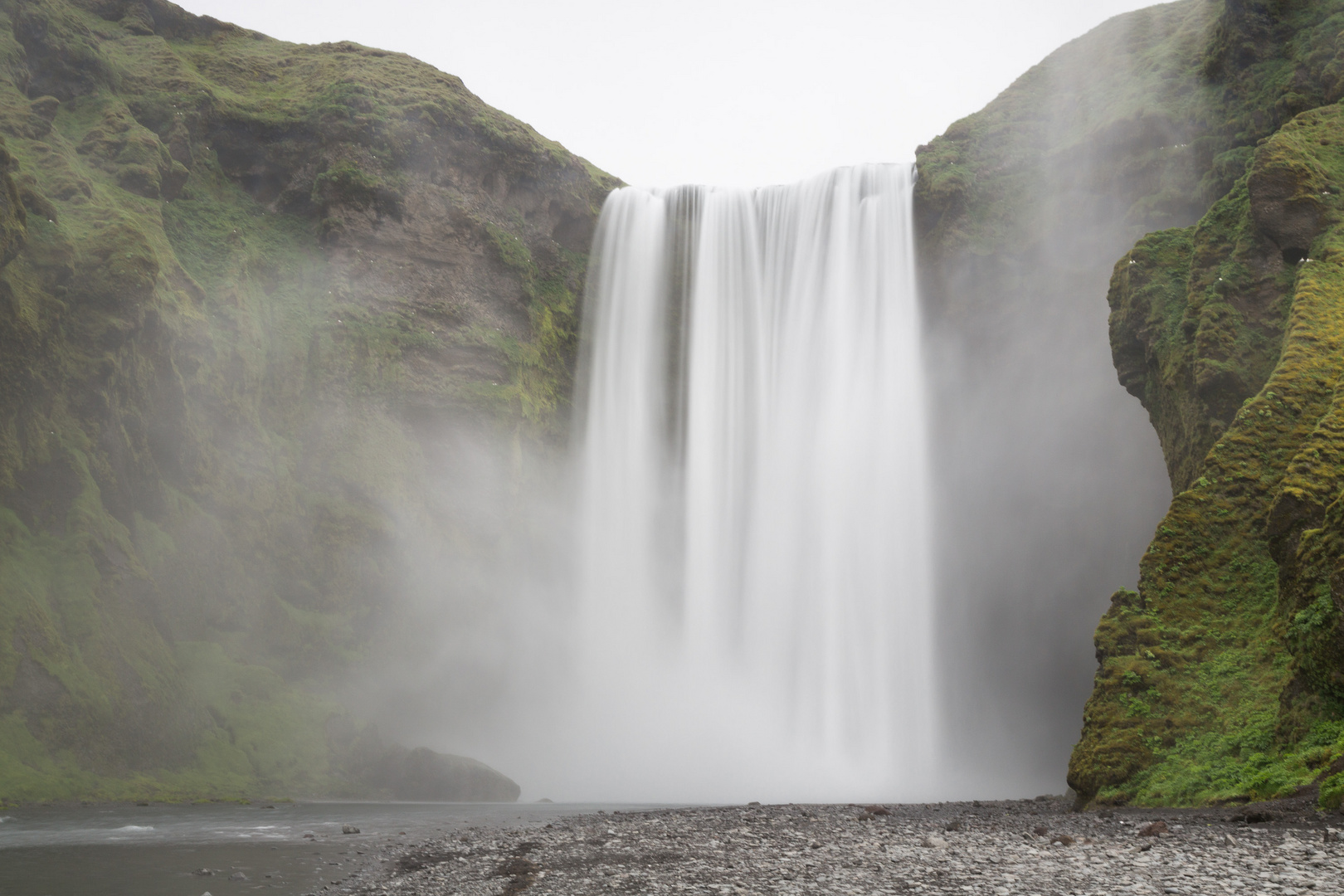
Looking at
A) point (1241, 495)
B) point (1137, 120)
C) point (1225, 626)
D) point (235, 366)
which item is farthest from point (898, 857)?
point (235, 366)

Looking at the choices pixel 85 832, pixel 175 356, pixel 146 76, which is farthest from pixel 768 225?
pixel 85 832

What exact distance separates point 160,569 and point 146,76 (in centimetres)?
2632

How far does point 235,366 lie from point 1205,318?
1442 inches

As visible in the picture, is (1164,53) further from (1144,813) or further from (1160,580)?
(1144,813)

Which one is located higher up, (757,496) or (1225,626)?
(757,496)

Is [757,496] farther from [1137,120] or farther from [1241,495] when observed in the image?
[1241,495]

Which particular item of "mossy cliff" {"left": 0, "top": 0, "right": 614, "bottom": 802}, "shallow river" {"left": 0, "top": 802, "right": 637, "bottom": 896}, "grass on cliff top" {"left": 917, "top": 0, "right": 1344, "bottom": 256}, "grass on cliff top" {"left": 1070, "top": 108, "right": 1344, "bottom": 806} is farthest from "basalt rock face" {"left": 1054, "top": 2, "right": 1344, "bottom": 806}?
"mossy cliff" {"left": 0, "top": 0, "right": 614, "bottom": 802}

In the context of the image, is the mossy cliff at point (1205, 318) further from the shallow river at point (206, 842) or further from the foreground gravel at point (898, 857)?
the shallow river at point (206, 842)

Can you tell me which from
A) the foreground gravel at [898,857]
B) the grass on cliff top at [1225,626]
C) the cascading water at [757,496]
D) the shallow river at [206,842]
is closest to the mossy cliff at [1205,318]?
the grass on cliff top at [1225,626]

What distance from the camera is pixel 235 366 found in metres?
38.8

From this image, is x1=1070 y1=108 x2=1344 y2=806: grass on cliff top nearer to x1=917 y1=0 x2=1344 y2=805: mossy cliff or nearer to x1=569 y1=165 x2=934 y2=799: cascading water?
x1=917 y1=0 x2=1344 y2=805: mossy cliff

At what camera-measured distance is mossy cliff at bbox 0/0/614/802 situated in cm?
3030

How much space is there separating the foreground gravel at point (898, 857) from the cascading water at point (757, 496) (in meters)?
19.5

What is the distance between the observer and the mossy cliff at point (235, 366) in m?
30.3
